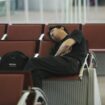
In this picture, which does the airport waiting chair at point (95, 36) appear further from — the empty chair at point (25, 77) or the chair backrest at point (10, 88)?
the chair backrest at point (10, 88)

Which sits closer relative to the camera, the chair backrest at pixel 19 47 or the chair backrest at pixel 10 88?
the chair backrest at pixel 10 88

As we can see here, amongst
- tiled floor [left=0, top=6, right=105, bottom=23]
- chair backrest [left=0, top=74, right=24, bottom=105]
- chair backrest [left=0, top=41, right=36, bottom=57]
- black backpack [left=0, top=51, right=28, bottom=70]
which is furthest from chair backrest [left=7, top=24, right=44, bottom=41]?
chair backrest [left=0, top=74, right=24, bottom=105]

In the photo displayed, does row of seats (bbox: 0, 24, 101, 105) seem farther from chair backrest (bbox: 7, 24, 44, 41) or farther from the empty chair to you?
chair backrest (bbox: 7, 24, 44, 41)

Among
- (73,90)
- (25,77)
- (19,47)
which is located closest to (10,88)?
(25,77)

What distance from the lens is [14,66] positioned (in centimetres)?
348

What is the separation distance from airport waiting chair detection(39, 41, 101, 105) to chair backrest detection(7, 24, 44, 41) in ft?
5.09

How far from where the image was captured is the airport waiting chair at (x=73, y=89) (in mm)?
3479

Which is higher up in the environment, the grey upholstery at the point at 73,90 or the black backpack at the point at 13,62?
the black backpack at the point at 13,62

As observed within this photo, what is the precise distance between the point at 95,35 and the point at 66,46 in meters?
1.36

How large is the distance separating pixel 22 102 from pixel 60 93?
1.12 metres

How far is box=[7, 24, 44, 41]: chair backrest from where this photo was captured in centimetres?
500

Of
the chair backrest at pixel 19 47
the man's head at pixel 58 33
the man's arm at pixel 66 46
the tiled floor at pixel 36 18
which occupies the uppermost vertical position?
the man's head at pixel 58 33

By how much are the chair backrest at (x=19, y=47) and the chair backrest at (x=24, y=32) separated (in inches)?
30.8

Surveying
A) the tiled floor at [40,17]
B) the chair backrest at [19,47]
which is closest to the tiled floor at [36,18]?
the tiled floor at [40,17]
